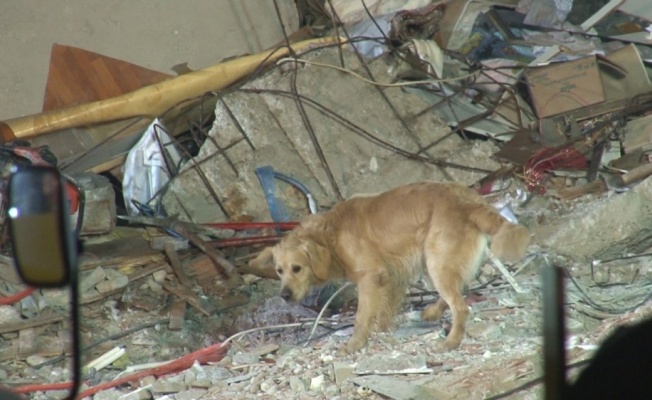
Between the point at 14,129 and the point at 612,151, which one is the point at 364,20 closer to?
the point at 612,151

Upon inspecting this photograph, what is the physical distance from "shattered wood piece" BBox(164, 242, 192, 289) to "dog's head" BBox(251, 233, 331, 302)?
1911 millimetres

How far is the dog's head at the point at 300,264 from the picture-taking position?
604 cm

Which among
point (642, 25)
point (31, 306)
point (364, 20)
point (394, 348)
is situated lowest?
point (394, 348)

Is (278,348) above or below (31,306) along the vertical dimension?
below

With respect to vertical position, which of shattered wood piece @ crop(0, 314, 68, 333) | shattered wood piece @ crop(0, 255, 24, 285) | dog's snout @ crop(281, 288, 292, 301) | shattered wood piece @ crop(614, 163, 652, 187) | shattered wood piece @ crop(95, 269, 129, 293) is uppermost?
shattered wood piece @ crop(0, 255, 24, 285)

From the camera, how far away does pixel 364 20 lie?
10.6 metres

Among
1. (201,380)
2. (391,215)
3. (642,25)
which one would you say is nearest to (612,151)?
(642,25)

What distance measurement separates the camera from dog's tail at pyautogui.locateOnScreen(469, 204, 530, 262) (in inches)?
212

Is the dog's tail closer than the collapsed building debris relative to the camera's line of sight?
Yes

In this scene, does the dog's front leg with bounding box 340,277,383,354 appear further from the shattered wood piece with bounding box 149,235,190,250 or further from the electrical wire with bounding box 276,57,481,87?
the electrical wire with bounding box 276,57,481,87

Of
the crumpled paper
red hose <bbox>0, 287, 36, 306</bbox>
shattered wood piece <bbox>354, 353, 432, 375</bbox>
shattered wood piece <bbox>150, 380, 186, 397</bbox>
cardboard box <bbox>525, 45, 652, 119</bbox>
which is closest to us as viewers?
shattered wood piece <bbox>354, 353, 432, 375</bbox>

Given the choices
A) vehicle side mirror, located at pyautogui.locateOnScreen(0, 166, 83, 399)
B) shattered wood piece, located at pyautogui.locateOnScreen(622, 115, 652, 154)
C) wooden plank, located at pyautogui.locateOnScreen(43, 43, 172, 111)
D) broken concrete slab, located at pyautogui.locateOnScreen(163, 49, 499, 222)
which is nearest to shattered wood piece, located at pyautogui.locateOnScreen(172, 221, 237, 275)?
broken concrete slab, located at pyautogui.locateOnScreen(163, 49, 499, 222)

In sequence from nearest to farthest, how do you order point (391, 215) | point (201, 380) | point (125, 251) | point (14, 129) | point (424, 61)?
point (201, 380), point (391, 215), point (125, 251), point (14, 129), point (424, 61)

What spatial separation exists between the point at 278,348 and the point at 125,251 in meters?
2.48
